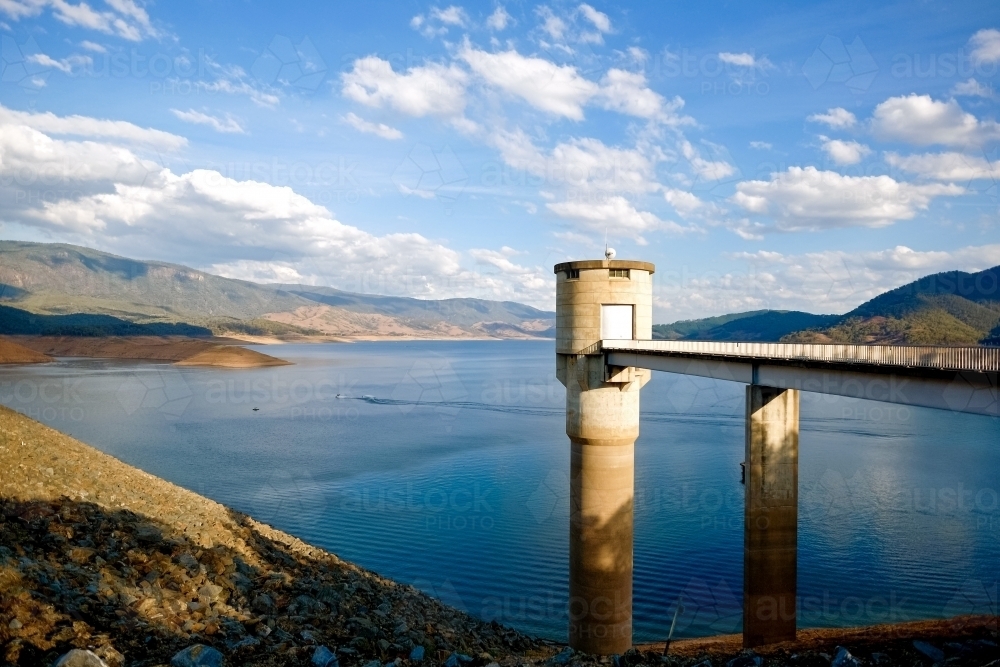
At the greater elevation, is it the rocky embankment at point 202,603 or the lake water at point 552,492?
the rocky embankment at point 202,603

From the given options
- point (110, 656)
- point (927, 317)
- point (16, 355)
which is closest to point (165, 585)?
point (110, 656)

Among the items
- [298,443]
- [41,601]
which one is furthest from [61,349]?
[41,601]

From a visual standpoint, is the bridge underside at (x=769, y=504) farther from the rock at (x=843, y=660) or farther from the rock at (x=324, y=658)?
the rock at (x=324, y=658)

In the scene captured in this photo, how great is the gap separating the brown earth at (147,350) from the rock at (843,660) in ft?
506

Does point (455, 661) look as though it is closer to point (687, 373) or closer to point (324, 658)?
point (324, 658)

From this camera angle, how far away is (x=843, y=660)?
31.9ft

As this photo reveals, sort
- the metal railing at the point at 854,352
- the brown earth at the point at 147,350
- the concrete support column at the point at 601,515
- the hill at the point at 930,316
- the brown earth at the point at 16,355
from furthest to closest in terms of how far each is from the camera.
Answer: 1. the brown earth at the point at 147,350
2. the brown earth at the point at 16,355
3. the hill at the point at 930,316
4. the concrete support column at the point at 601,515
5. the metal railing at the point at 854,352

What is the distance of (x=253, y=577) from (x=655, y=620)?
14403 millimetres

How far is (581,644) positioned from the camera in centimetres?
2031

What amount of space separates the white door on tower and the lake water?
33.8 ft

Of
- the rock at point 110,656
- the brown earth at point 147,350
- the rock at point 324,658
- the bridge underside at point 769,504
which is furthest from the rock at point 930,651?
the brown earth at point 147,350

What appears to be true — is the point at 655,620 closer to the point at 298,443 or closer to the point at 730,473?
the point at 730,473

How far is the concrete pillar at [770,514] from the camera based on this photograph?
16.2 meters

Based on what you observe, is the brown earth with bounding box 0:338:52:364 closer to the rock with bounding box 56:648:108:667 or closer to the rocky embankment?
the rocky embankment
